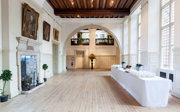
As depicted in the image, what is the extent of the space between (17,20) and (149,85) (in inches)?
193

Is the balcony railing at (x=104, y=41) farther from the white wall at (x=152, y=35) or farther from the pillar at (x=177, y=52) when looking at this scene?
the pillar at (x=177, y=52)

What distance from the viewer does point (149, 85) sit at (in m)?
3.29

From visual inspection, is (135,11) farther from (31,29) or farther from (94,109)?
(94,109)

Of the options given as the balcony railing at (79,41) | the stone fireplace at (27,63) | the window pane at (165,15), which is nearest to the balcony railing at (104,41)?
the balcony railing at (79,41)

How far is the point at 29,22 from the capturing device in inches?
197

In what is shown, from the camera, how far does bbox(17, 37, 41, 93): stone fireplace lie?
4.47 metres

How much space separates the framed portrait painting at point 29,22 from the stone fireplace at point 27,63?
0.98 ft

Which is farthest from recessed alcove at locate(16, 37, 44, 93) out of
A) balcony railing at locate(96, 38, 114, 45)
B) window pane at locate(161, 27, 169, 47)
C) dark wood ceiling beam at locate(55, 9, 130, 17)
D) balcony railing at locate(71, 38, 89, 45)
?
balcony railing at locate(96, 38, 114, 45)

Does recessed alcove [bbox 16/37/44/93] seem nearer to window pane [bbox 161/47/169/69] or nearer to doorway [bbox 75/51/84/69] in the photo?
window pane [bbox 161/47/169/69]

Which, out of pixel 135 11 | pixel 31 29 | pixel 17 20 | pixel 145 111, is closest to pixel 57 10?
pixel 31 29

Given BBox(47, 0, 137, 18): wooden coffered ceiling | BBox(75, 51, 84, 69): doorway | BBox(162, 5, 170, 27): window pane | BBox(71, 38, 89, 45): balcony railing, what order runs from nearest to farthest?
BBox(162, 5, 170, 27): window pane < BBox(47, 0, 137, 18): wooden coffered ceiling < BBox(71, 38, 89, 45): balcony railing < BBox(75, 51, 84, 69): doorway

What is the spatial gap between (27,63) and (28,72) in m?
0.42

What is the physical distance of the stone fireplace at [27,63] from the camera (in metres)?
4.47

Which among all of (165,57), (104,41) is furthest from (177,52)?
(104,41)
